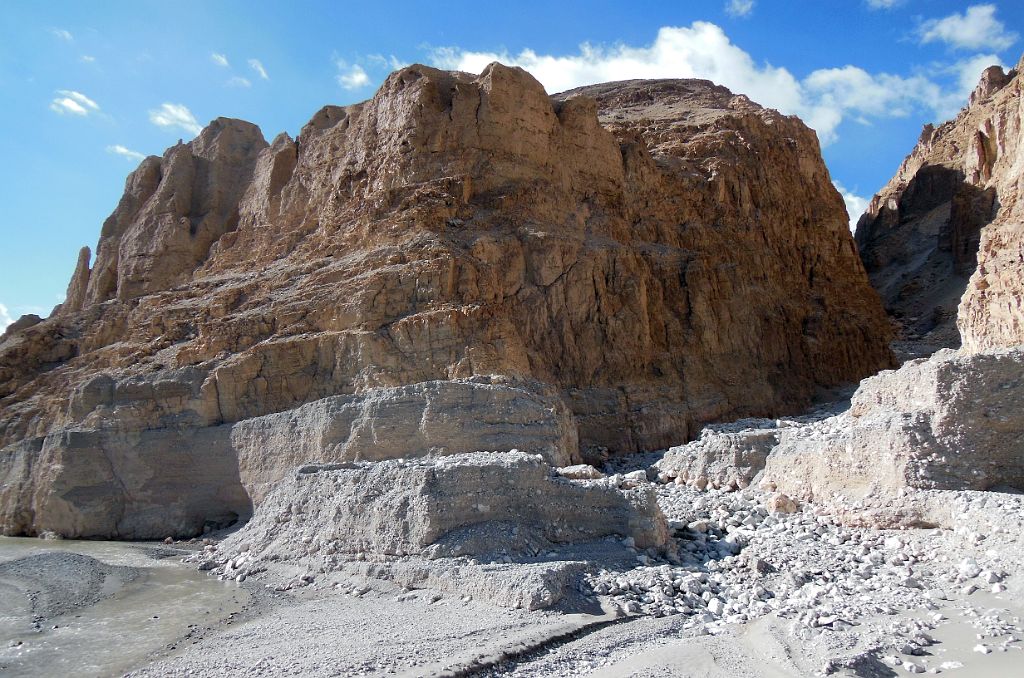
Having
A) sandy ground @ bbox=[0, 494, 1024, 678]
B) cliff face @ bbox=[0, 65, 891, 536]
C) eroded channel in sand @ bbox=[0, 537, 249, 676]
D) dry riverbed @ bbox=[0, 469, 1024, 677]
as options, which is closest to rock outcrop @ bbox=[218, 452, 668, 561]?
dry riverbed @ bbox=[0, 469, 1024, 677]

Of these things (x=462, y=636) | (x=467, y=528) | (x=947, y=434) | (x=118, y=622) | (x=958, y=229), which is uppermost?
(x=958, y=229)

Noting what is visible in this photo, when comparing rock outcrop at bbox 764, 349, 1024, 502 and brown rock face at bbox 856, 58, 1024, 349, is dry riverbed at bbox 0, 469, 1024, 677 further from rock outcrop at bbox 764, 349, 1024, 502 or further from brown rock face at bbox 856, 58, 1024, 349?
brown rock face at bbox 856, 58, 1024, 349

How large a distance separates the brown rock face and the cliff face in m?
7.29

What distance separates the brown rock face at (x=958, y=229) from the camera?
20047mm

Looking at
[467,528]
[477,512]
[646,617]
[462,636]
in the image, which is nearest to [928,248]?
[477,512]

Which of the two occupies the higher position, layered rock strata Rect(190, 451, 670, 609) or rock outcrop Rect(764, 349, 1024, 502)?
rock outcrop Rect(764, 349, 1024, 502)

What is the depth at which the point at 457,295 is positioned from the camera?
1004 inches

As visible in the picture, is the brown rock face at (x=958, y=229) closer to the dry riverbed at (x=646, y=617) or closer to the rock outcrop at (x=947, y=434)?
the rock outcrop at (x=947, y=434)

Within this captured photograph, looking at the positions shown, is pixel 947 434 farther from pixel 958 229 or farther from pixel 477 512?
pixel 958 229

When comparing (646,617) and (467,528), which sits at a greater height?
(467,528)

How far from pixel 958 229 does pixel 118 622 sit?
45.1 m

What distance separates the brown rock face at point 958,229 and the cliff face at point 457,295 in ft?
23.9

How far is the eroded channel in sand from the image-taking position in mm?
11617

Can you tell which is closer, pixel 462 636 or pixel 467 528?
pixel 462 636
